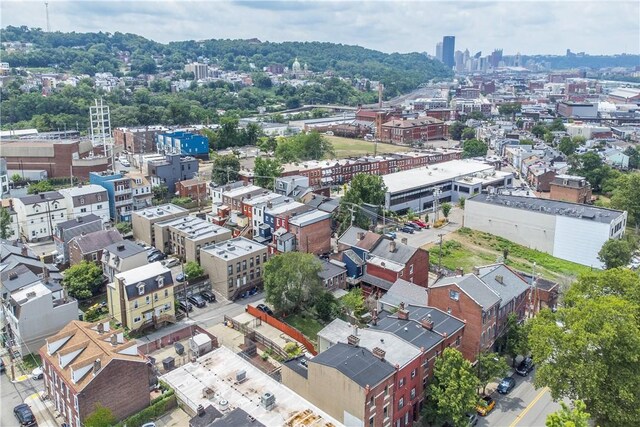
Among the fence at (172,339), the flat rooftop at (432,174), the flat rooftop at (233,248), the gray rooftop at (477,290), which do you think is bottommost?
the fence at (172,339)

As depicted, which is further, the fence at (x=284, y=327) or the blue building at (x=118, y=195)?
the blue building at (x=118, y=195)

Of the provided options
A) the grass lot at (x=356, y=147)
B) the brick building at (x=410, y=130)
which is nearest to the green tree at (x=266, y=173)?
the grass lot at (x=356, y=147)

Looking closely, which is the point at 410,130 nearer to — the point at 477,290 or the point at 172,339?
the point at 477,290

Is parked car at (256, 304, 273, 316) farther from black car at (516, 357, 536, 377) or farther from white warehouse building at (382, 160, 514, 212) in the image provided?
white warehouse building at (382, 160, 514, 212)

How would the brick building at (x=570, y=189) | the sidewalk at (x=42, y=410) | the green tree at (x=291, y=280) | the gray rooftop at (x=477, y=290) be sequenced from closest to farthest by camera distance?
the sidewalk at (x=42, y=410), the gray rooftop at (x=477, y=290), the green tree at (x=291, y=280), the brick building at (x=570, y=189)

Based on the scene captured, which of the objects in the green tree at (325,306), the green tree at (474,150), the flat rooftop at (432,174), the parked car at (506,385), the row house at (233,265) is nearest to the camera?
the parked car at (506,385)

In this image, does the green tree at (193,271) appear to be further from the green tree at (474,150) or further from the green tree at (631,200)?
the green tree at (474,150)

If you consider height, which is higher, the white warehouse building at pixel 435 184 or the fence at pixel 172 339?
the white warehouse building at pixel 435 184
